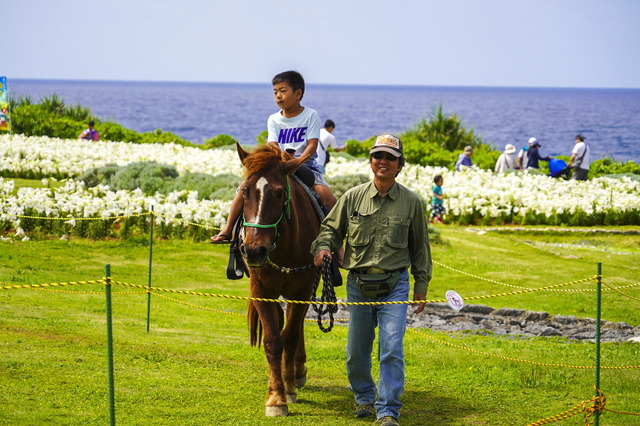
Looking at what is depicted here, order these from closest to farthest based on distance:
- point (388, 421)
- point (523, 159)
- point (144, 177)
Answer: point (388, 421), point (144, 177), point (523, 159)

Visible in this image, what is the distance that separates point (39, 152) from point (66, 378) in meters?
17.2

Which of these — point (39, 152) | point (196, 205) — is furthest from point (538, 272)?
point (39, 152)

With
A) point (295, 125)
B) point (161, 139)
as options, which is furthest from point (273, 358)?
point (161, 139)

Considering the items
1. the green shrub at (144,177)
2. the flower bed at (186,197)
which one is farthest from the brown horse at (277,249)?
the green shrub at (144,177)

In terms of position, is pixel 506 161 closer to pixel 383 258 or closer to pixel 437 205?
pixel 437 205

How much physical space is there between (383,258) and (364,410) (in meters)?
1.37

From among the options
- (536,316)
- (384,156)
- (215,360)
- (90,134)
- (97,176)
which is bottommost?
(536,316)

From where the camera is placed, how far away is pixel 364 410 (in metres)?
6.89

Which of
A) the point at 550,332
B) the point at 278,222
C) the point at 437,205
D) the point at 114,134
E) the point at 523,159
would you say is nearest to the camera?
the point at 278,222

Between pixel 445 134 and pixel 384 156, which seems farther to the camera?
pixel 445 134

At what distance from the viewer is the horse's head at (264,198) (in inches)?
250

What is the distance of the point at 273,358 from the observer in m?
7.05

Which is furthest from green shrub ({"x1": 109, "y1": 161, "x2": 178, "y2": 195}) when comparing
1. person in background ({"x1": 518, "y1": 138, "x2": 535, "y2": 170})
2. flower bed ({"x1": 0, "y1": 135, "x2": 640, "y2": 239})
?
person in background ({"x1": 518, "y1": 138, "x2": 535, "y2": 170})

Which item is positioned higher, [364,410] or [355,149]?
[355,149]
